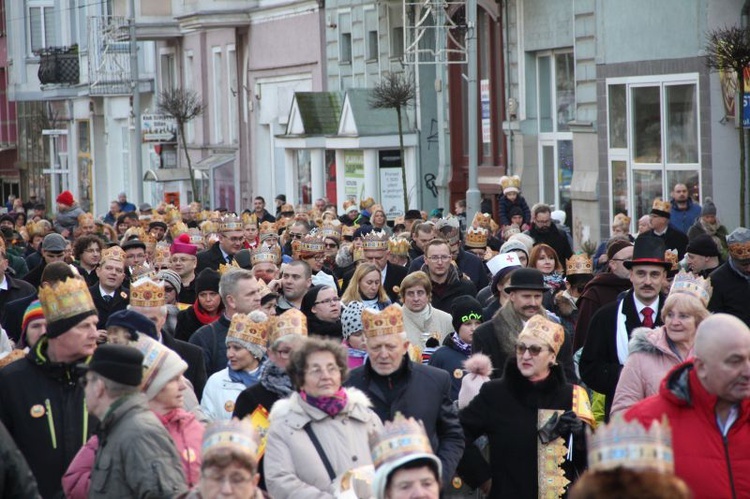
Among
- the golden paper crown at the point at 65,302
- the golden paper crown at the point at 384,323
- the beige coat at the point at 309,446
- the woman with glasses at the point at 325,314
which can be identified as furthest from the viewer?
the woman with glasses at the point at 325,314

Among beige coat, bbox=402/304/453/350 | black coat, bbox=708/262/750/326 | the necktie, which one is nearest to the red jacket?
the necktie

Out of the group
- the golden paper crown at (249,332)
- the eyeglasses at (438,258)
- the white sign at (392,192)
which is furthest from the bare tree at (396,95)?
the golden paper crown at (249,332)

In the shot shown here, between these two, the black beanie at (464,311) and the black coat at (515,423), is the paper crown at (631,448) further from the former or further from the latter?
the black beanie at (464,311)

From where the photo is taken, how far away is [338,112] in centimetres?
3759

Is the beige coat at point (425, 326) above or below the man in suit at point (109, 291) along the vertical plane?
below

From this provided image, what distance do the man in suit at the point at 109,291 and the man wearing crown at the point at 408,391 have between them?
478cm

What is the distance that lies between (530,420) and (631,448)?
369 centimetres

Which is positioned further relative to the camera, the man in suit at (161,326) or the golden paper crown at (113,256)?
the golden paper crown at (113,256)

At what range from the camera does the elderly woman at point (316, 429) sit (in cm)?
713

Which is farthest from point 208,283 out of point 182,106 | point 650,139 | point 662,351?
point 182,106

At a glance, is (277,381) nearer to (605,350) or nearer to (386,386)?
(386,386)

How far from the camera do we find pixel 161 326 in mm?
10250

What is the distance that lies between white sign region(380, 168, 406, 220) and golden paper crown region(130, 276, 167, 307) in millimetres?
23677

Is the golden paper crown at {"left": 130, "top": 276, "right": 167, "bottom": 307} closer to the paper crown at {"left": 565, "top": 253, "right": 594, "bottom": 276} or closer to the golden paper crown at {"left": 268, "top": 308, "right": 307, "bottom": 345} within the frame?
the golden paper crown at {"left": 268, "top": 308, "right": 307, "bottom": 345}
